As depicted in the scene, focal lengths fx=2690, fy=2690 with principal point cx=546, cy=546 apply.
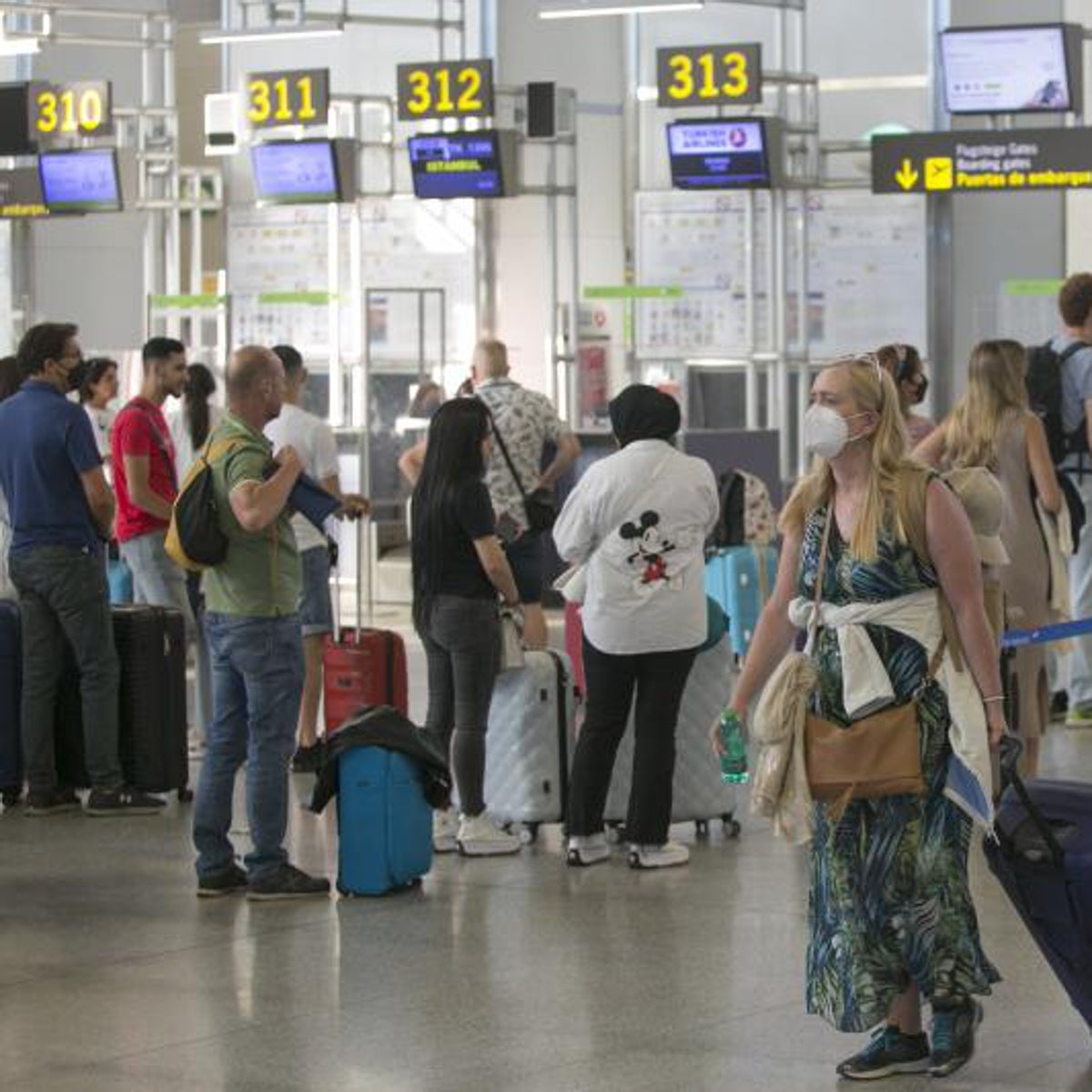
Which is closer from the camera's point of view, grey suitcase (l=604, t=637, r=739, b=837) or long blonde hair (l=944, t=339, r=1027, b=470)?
grey suitcase (l=604, t=637, r=739, b=837)

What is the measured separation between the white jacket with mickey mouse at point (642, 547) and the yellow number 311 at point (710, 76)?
11.4 meters

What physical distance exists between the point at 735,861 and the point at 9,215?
14802 mm

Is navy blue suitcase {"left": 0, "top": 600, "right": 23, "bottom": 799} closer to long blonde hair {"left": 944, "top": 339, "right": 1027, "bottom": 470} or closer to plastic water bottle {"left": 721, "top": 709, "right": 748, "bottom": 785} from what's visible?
long blonde hair {"left": 944, "top": 339, "right": 1027, "bottom": 470}

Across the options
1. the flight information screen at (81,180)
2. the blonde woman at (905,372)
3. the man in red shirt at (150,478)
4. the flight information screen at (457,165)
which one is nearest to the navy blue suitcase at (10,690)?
the man in red shirt at (150,478)

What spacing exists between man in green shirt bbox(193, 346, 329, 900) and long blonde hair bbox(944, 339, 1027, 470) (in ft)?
8.25

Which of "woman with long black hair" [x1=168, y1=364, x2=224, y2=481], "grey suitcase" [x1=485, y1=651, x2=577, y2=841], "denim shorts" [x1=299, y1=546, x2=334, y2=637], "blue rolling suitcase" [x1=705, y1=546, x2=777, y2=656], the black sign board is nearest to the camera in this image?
"grey suitcase" [x1=485, y1=651, x2=577, y2=841]

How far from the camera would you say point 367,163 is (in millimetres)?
21500

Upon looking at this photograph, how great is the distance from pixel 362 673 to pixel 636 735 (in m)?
2.61

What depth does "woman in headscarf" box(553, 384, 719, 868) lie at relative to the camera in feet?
27.3

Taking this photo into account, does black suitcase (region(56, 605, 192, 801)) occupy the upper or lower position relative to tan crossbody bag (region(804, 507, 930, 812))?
lower

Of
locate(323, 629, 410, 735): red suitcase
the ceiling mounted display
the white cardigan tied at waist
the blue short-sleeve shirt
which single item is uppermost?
the ceiling mounted display

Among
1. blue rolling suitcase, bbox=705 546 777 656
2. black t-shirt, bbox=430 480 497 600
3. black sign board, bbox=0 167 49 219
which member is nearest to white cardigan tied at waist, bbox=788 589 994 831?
black t-shirt, bbox=430 480 497 600

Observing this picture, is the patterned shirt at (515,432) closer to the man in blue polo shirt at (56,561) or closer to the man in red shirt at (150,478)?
the man in red shirt at (150,478)

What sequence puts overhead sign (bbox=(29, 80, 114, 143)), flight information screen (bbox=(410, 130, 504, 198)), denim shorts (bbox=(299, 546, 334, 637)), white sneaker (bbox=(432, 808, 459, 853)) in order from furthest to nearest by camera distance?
1. overhead sign (bbox=(29, 80, 114, 143))
2. flight information screen (bbox=(410, 130, 504, 198))
3. denim shorts (bbox=(299, 546, 334, 637))
4. white sneaker (bbox=(432, 808, 459, 853))
